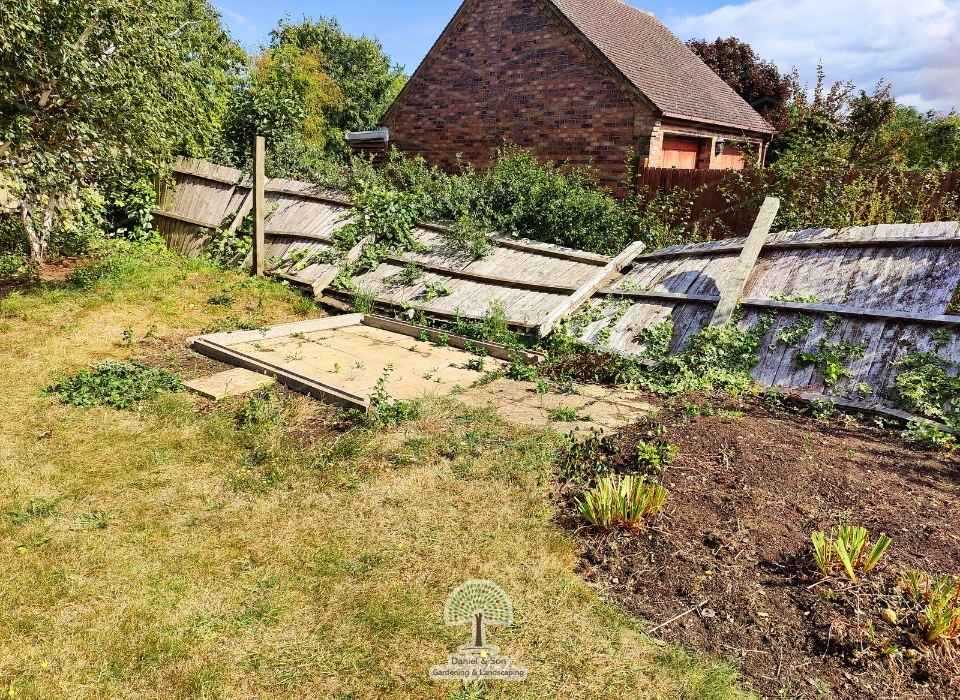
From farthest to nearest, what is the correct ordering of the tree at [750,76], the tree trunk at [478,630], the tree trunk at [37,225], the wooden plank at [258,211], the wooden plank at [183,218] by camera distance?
the tree at [750,76] < the wooden plank at [183,218] < the wooden plank at [258,211] < the tree trunk at [37,225] < the tree trunk at [478,630]

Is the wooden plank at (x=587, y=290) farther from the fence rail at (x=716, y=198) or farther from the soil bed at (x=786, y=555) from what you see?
the soil bed at (x=786, y=555)

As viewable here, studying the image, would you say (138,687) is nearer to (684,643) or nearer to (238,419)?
(684,643)

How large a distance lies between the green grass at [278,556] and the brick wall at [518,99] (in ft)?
39.7

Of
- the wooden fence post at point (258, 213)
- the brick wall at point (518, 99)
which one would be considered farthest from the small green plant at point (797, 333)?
the brick wall at point (518, 99)

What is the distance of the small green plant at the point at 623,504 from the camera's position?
410 centimetres

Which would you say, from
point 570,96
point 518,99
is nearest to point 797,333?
point 570,96

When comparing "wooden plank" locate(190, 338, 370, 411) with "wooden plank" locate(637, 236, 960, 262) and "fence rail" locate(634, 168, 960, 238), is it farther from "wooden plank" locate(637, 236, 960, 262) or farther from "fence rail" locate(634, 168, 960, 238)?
"fence rail" locate(634, 168, 960, 238)

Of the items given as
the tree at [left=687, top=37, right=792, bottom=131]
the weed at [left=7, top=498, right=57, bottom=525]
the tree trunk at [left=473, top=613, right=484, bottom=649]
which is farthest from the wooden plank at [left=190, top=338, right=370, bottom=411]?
the tree at [left=687, top=37, right=792, bottom=131]

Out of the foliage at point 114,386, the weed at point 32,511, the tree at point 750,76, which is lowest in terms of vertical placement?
the weed at point 32,511

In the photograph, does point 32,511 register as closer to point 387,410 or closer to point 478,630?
point 387,410

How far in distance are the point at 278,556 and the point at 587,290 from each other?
A: 5714 millimetres

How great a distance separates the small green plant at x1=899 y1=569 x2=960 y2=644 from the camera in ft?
9.85

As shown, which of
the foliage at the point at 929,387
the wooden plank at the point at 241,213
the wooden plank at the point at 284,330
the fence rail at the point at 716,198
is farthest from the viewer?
the wooden plank at the point at 241,213

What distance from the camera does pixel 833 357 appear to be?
6.44 metres
